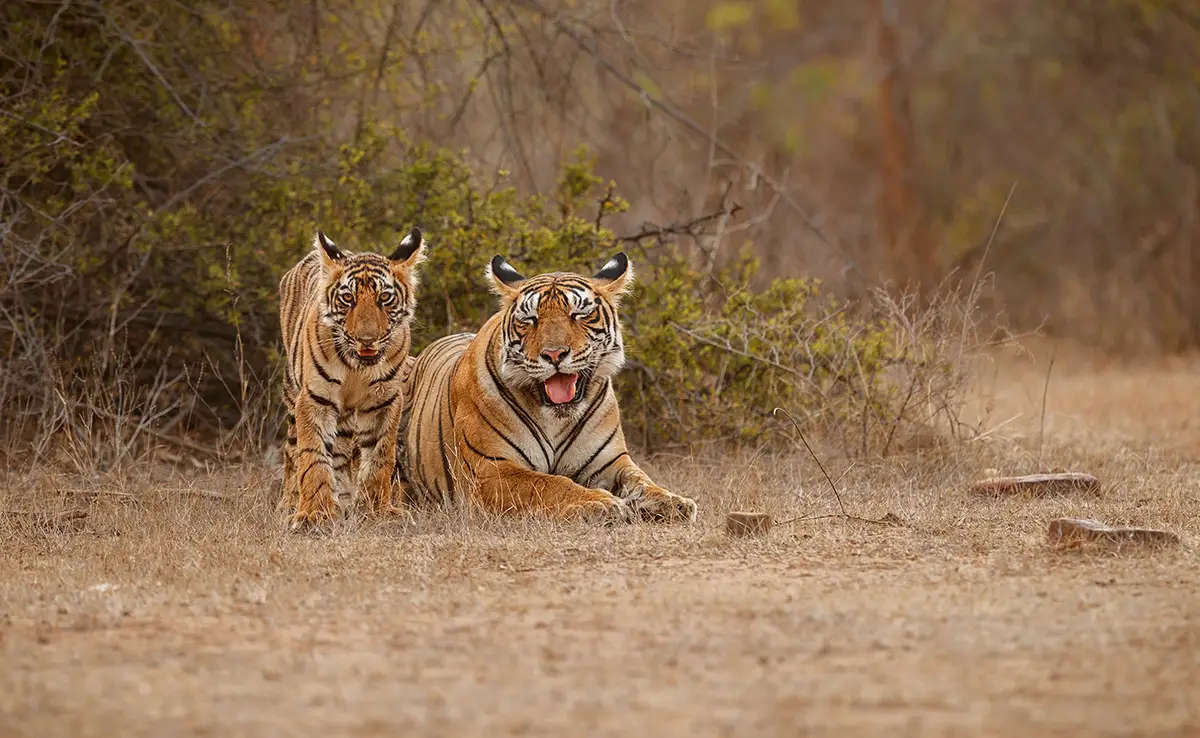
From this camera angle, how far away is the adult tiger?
7.29 m

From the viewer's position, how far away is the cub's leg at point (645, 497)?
706cm

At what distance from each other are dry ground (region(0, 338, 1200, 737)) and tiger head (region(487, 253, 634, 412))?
31.8 inches

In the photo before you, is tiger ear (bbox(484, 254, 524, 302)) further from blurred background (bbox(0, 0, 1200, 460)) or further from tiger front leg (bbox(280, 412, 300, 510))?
blurred background (bbox(0, 0, 1200, 460))

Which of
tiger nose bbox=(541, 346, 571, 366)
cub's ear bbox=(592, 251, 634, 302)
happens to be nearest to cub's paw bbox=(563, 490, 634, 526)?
tiger nose bbox=(541, 346, 571, 366)

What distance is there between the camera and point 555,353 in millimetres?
7301

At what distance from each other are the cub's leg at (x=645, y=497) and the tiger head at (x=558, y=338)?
15.6 inches

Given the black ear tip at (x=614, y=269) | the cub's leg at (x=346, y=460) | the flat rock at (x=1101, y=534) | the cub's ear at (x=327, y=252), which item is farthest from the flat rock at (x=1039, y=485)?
the cub's ear at (x=327, y=252)

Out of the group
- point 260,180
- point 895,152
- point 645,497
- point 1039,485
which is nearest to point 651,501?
point 645,497

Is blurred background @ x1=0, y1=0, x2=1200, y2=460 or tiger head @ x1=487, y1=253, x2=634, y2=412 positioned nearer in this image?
tiger head @ x1=487, y1=253, x2=634, y2=412

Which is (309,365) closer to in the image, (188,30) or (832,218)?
(188,30)

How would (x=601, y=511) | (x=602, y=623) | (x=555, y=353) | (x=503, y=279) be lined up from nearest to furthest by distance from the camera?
(x=602, y=623)
(x=601, y=511)
(x=555, y=353)
(x=503, y=279)

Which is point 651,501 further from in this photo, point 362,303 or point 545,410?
point 362,303

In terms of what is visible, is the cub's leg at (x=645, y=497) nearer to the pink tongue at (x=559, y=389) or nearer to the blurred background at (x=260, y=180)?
the pink tongue at (x=559, y=389)

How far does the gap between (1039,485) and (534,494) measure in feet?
8.15
